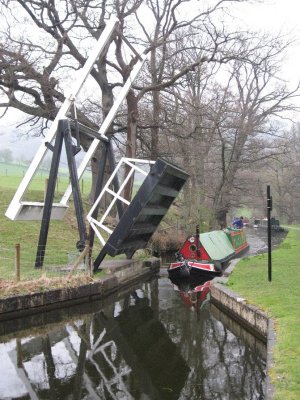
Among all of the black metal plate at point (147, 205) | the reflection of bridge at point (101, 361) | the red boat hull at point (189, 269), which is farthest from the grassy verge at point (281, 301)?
the black metal plate at point (147, 205)

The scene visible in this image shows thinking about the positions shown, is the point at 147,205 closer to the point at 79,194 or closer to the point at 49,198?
the point at 79,194

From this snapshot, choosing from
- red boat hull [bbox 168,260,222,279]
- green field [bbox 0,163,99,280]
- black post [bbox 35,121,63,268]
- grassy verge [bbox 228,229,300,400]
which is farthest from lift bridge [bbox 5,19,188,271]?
grassy verge [bbox 228,229,300,400]

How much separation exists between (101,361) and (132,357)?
602 millimetres

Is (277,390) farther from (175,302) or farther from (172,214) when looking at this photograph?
(172,214)

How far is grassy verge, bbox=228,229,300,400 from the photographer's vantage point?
621 cm

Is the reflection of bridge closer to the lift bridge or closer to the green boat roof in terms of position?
the lift bridge

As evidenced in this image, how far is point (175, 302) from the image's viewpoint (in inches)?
559

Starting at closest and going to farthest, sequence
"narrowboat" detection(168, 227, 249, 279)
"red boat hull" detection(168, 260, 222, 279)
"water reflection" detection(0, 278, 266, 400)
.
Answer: "water reflection" detection(0, 278, 266, 400) < "red boat hull" detection(168, 260, 222, 279) < "narrowboat" detection(168, 227, 249, 279)

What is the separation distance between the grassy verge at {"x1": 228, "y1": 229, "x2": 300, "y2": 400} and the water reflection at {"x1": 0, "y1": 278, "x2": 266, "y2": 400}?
695 millimetres

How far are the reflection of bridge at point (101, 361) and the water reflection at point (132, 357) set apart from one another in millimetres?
15

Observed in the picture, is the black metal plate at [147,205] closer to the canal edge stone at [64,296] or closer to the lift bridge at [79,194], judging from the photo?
the lift bridge at [79,194]

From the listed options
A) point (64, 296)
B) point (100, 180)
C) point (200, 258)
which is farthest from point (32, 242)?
point (64, 296)

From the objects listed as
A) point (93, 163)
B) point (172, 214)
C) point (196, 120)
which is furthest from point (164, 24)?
point (172, 214)

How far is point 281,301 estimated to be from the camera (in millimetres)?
10438
